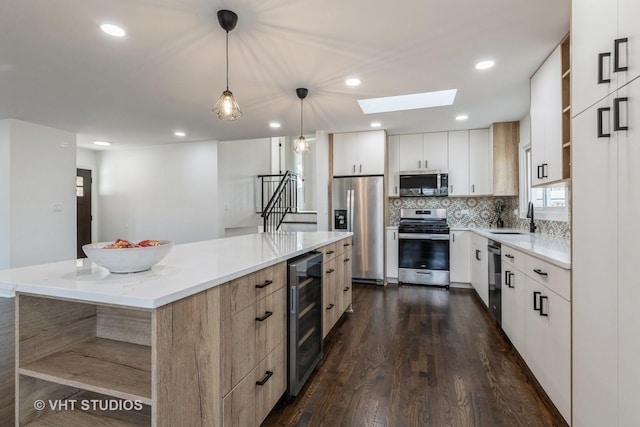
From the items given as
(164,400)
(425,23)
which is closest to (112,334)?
(164,400)

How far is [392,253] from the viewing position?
4.82 m

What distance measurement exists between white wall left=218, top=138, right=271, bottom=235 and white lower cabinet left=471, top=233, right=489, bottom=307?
4225 millimetres

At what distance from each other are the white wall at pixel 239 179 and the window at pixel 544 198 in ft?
15.8

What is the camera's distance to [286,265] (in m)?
1.83

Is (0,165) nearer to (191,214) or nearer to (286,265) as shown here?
(191,214)

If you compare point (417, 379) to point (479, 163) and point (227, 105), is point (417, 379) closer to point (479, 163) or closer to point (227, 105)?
point (227, 105)

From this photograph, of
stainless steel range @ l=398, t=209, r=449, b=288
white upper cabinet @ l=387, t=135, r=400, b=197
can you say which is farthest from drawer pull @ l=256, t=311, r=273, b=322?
white upper cabinet @ l=387, t=135, r=400, b=197

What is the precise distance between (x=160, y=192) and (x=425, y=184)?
16.1 feet

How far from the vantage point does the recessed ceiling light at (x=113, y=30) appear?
2.08m

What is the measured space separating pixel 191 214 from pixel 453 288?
4.70m

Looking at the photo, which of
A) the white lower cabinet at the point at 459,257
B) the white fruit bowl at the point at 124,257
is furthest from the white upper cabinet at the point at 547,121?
the white fruit bowl at the point at 124,257

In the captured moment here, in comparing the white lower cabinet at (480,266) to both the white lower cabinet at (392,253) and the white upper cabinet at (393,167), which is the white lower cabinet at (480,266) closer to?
the white lower cabinet at (392,253)

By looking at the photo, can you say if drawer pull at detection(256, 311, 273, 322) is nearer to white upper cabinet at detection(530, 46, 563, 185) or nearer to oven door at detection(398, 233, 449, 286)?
white upper cabinet at detection(530, 46, 563, 185)

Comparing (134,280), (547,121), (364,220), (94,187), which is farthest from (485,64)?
(94,187)
